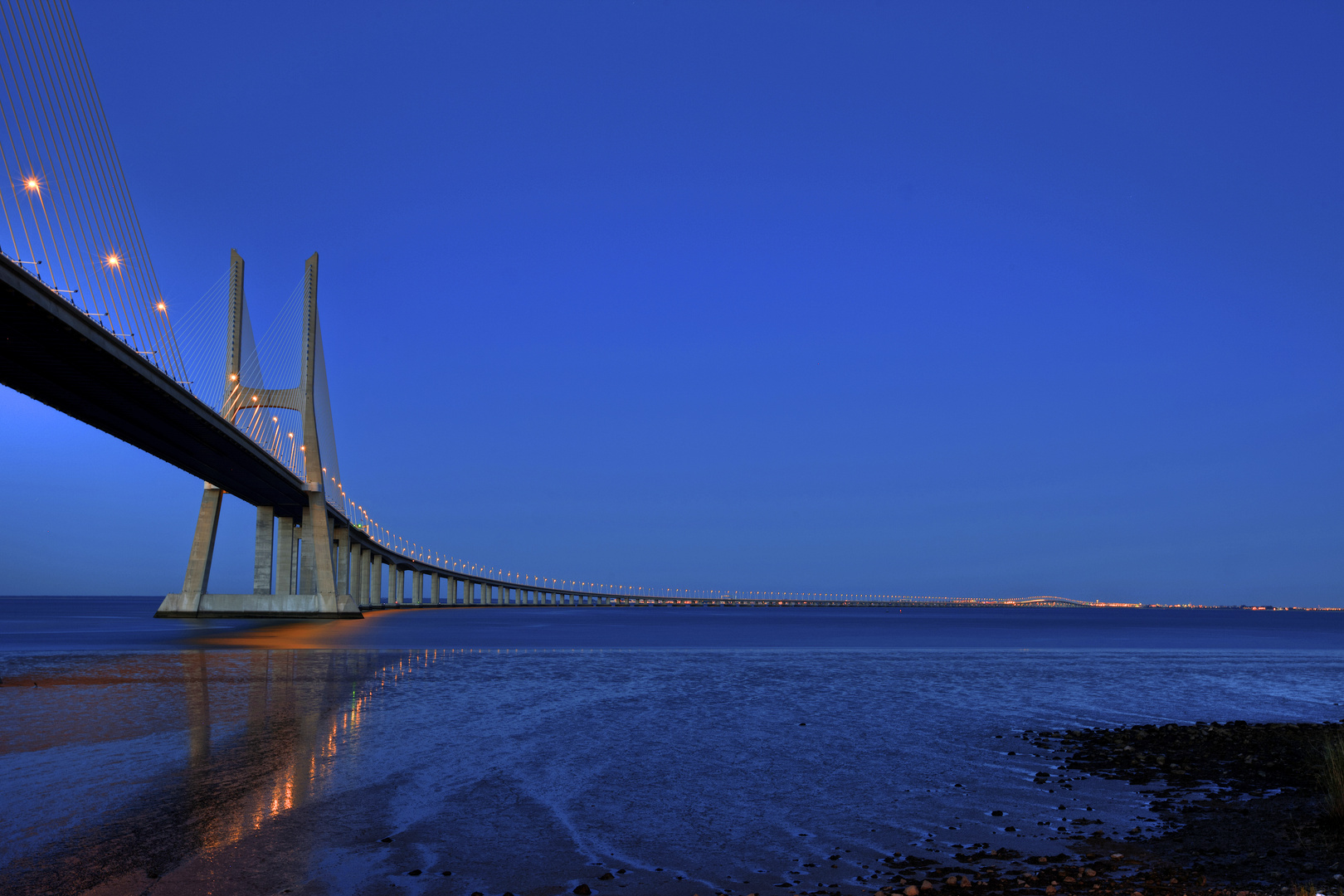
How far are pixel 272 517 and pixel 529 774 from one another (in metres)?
76.6

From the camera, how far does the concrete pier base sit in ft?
251

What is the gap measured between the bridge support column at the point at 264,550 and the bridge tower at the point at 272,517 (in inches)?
2.8

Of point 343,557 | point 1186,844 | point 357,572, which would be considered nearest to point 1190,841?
point 1186,844

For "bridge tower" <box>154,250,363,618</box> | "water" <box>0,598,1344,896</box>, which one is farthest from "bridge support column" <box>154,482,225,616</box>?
"water" <box>0,598,1344,896</box>

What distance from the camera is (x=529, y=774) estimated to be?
1432 centimetres

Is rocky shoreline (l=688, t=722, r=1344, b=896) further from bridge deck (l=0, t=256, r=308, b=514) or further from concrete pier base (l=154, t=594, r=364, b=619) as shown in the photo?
concrete pier base (l=154, t=594, r=364, b=619)

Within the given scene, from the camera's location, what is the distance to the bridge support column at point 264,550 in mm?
82000

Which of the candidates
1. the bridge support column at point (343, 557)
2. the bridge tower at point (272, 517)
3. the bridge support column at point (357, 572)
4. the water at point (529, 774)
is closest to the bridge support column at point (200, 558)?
the bridge tower at point (272, 517)

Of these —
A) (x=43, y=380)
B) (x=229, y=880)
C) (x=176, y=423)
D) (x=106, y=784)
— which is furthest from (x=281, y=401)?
(x=229, y=880)

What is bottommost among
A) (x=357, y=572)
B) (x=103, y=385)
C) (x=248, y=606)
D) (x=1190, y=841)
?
(x=1190, y=841)

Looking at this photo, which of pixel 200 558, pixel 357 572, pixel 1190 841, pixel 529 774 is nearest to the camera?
pixel 1190 841

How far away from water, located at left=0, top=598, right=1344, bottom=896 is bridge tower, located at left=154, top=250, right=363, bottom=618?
136 feet

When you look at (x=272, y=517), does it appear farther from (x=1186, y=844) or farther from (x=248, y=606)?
(x=1186, y=844)

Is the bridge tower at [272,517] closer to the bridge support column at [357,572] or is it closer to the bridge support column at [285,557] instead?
the bridge support column at [285,557]
